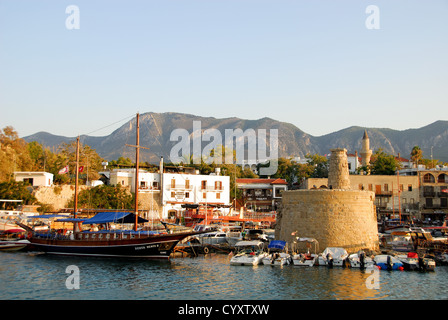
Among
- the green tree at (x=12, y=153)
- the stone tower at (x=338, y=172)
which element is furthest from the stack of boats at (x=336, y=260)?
the green tree at (x=12, y=153)

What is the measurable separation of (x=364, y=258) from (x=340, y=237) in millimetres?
2786

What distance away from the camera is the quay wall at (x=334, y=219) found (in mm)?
30531

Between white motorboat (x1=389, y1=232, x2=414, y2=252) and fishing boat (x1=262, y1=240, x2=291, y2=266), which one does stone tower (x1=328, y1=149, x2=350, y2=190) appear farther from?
white motorboat (x1=389, y1=232, x2=414, y2=252)

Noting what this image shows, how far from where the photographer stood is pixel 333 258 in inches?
1109

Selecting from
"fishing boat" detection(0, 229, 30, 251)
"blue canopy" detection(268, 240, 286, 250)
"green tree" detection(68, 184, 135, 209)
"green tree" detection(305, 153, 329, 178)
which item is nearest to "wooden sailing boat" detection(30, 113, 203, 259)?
"fishing boat" detection(0, 229, 30, 251)

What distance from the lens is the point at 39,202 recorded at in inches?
1954

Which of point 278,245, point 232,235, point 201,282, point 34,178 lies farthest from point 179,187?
point 201,282

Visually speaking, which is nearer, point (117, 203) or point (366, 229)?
point (366, 229)

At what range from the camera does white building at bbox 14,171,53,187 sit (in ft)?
171

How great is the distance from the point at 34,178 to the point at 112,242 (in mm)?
25581

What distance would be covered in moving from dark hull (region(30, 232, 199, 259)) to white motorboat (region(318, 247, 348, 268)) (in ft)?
31.7

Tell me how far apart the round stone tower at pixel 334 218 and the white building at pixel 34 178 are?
33341mm
